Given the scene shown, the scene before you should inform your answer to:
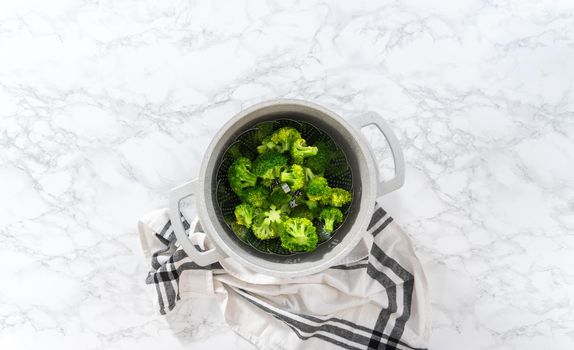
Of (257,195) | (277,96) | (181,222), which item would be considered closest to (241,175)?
(257,195)

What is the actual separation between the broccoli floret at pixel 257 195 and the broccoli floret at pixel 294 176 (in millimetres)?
60

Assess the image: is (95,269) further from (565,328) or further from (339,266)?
(565,328)

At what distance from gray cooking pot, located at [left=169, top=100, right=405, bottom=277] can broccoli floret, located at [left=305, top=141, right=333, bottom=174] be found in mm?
37

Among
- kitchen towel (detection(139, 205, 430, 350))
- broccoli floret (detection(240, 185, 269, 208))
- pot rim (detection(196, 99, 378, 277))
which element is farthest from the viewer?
kitchen towel (detection(139, 205, 430, 350))

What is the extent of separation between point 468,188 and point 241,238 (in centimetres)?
71

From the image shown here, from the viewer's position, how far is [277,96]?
1605 millimetres

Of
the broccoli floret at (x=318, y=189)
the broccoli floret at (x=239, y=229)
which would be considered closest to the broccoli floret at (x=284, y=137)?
the broccoli floret at (x=318, y=189)

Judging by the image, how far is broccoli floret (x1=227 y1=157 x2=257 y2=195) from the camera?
130 centimetres

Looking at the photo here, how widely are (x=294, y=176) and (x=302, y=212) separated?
109 mm

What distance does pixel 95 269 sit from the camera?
64.7 inches

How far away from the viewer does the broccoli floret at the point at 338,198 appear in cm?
132

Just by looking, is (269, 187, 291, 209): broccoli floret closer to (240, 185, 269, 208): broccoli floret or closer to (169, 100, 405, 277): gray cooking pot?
(240, 185, 269, 208): broccoli floret

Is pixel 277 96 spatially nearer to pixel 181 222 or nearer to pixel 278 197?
pixel 278 197

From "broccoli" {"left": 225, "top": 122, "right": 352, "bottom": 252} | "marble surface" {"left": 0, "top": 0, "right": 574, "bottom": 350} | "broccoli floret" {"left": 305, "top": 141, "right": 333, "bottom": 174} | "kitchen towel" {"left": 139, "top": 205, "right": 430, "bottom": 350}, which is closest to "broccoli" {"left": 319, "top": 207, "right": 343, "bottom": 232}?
"broccoli" {"left": 225, "top": 122, "right": 352, "bottom": 252}
